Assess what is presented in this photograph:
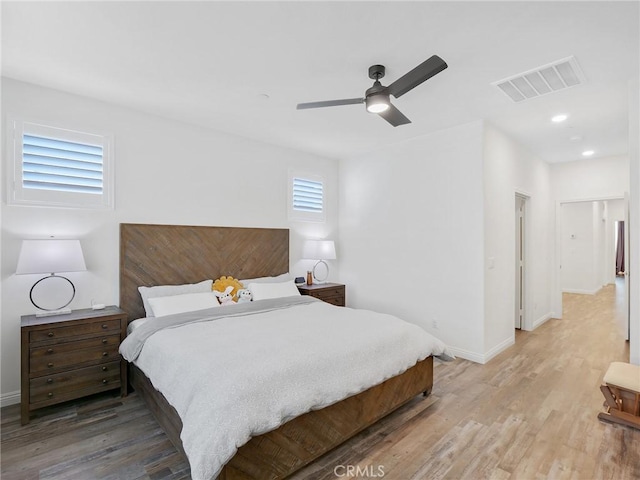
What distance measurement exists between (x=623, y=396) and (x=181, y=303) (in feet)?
13.1

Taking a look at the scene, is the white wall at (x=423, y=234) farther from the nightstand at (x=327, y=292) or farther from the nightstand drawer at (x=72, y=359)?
the nightstand drawer at (x=72, y=359)

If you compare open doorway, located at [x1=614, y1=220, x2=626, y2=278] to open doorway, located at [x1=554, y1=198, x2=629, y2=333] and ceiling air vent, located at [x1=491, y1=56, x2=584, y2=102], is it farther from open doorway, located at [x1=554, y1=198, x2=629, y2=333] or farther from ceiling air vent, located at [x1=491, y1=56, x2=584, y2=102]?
ceiling air vent, located at [x1=491, y1=56, x2=584, y2=102]

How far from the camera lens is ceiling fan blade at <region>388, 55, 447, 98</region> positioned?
77.0 inches

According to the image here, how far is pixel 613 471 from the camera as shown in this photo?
2.00 metres

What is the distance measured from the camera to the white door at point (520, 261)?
5.11 meters

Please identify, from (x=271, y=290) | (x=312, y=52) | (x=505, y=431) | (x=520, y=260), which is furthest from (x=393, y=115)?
(x=520, y=260)

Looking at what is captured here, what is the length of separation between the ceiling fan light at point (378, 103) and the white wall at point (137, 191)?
7.95 feet

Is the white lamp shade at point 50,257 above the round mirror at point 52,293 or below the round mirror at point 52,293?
above

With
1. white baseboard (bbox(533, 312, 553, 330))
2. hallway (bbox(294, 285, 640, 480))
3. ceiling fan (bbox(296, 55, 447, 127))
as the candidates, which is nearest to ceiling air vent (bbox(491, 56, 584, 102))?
ceiling fan (bbox(296, 55, 447, 127))

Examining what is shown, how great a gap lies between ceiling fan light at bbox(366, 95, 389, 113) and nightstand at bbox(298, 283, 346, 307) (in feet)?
9.18

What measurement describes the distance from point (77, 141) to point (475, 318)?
4.74 meters

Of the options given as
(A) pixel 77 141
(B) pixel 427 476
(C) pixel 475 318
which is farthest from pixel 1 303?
(C) pixel 475 318

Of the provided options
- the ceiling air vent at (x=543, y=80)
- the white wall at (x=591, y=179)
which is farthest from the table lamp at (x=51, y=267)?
the white wall at (x=591, y=179)

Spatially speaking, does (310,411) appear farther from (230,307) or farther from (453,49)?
(453,49)
